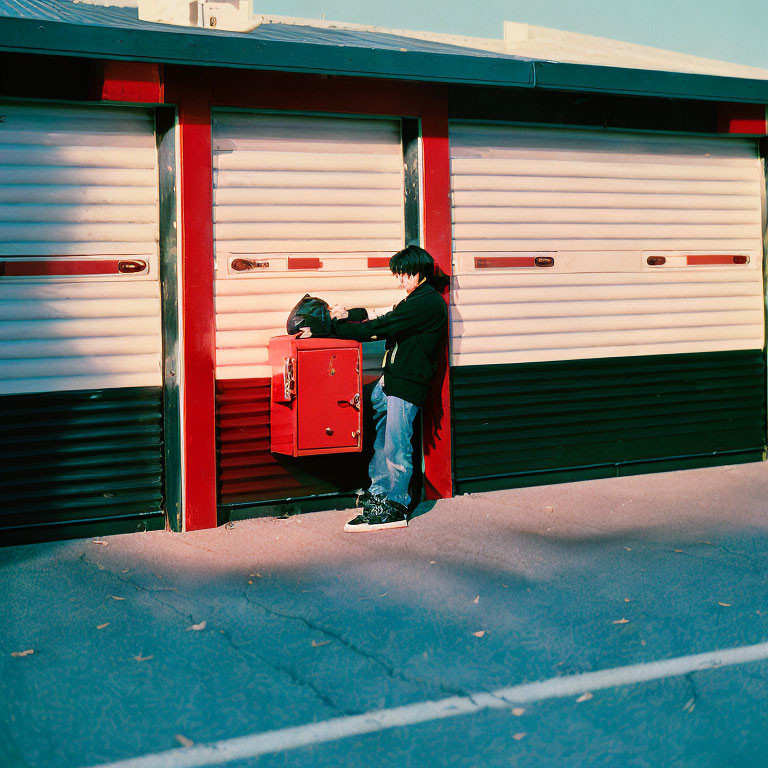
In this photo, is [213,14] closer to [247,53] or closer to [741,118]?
[247,53]

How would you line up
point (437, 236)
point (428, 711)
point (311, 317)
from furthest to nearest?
point (437, 236) < point (311, 317) < point (428, 711)

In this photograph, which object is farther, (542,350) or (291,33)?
(291,33)

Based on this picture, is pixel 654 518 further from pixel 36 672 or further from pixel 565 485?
pixel 36 672

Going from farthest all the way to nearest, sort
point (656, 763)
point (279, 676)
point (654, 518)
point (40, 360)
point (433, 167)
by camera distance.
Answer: point (433, 167), point (654, 518), point (40, 360), point (279, 676), point (656, 763)

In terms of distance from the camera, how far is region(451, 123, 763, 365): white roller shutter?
7.00m

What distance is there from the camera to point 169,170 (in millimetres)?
5992

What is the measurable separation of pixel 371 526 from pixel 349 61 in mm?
3270

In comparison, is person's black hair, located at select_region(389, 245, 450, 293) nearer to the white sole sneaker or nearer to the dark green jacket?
the dark green jacket

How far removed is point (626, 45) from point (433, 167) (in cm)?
889

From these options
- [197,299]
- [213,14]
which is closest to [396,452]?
[197,299]

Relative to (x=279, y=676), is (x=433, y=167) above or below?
above

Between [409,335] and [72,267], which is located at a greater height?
[72,267]

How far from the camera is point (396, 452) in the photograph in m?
6.17

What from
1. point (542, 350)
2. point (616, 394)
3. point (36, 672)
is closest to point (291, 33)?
point (542, 350)
